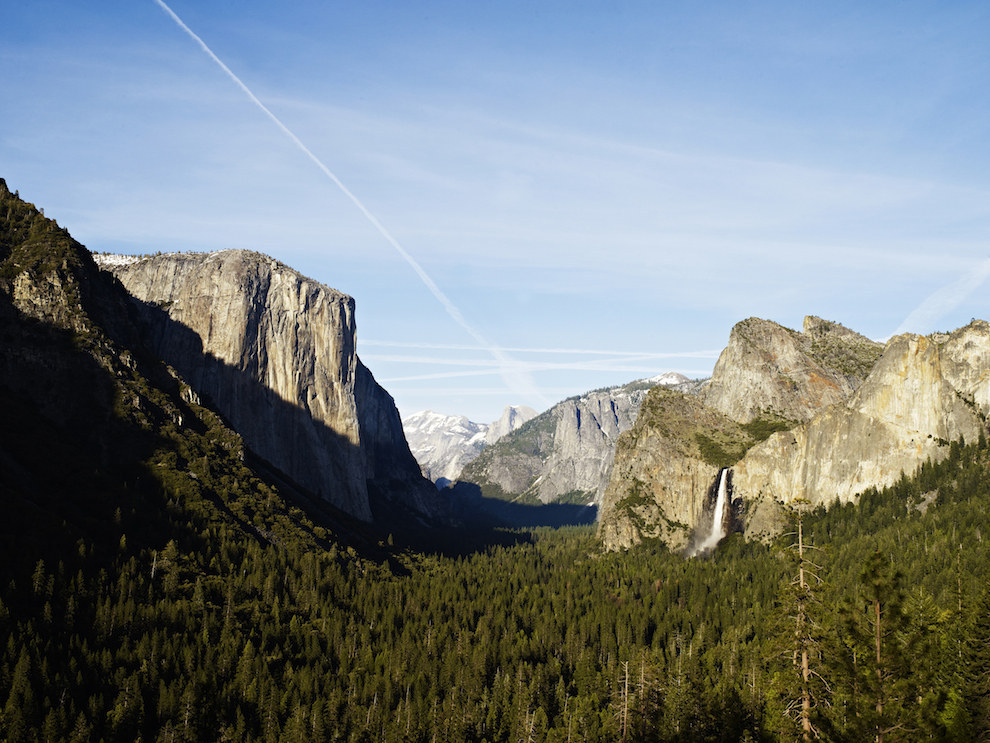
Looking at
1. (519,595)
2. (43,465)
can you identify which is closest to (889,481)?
(519,595)

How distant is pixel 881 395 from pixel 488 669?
12827 cm

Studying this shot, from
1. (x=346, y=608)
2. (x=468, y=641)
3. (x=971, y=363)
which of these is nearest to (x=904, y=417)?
(x=971, y=363)

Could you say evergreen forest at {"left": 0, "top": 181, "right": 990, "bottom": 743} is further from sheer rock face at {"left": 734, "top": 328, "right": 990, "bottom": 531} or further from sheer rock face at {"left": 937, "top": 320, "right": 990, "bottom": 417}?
sheer rock face at {"left": 937, "top": 320, "right": 990, "bottom": 417}

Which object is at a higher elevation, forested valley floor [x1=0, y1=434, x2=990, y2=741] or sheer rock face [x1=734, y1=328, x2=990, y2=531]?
sheer rock face [x1=734, y1=328, x2=990, y2=531]

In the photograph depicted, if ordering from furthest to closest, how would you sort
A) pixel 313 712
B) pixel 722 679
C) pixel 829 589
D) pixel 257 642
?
pixel 257 642
pixel 722 679
pixel 313 712
pixel 829 589

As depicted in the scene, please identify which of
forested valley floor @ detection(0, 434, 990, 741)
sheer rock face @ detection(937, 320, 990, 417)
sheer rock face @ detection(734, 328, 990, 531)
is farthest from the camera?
sheer rock face @ detection(734, 328, 990, 531)

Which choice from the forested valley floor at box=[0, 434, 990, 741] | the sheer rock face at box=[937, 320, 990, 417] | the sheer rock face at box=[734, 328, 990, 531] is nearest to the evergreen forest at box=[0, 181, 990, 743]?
the forested valley floor at box=[0, 434, 990, 741]

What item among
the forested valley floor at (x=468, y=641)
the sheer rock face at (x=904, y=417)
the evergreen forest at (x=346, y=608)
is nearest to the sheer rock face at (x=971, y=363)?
the sheer rock face at (x=904, y=417)

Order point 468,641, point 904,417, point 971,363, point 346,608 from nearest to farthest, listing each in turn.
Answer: point 468,641 → point 346,608 → point 971,363 → point 904,417

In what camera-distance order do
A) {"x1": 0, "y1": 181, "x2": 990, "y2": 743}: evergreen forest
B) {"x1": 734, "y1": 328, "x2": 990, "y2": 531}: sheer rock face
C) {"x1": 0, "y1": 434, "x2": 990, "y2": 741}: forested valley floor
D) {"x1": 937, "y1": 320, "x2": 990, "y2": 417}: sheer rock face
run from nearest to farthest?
{"x1": 0, "y1": 434, "x2": 990, "y2": 741}: forested valley floor
{"x1": 0, "y1": 181, "x2": 990, "y2": 743}: evergreen forest
{"x1": 937, "y1": 320, "x2": 990, "y2": 417}: sheer rock face
{"x1": 734, "y1": 328, "x2": 990, "y2": 531}: sheer rock face

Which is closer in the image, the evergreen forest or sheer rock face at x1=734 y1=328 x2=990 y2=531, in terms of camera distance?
the evergreen forest

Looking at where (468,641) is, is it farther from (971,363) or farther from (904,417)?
(971,363)

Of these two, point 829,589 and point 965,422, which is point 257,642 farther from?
point 965,422

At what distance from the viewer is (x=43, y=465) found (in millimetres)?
129625
